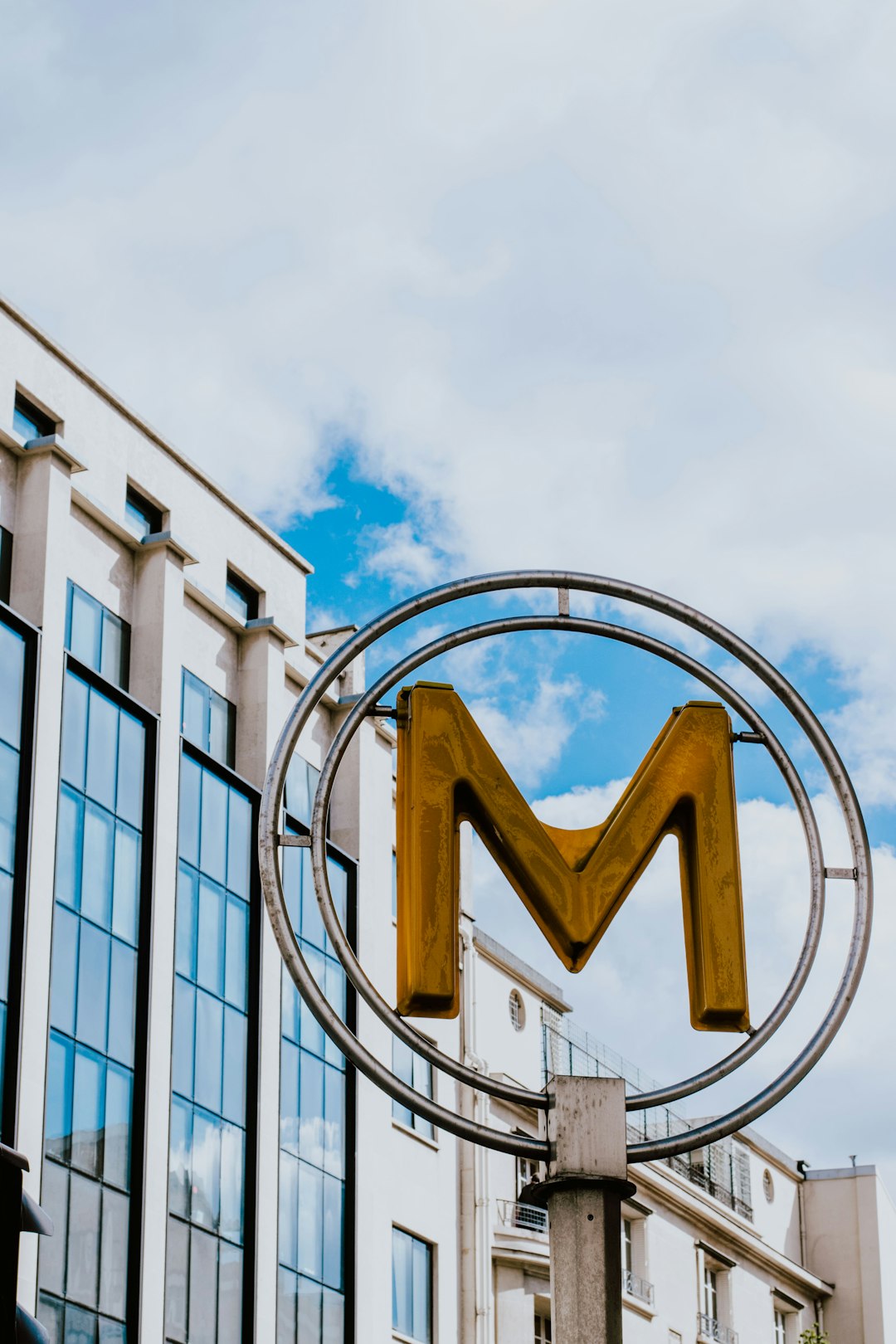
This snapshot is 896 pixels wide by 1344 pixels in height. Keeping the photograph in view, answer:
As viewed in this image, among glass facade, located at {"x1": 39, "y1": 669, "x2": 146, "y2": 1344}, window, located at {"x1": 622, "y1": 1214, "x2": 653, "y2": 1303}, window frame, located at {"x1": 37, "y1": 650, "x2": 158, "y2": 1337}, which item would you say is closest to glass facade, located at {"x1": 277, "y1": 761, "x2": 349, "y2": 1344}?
window frame, located at {"x1": 37, "y1": 650, "x2": 158, "y2": 1337}

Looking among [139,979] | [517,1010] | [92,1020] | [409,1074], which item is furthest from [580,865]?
[517,1010]

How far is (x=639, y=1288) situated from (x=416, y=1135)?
8739 mm

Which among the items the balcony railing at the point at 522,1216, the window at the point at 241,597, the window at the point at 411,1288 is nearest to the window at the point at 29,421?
the window at the point at 241,597

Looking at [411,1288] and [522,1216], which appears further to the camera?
[522,1216]

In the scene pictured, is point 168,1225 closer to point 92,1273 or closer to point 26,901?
point 92,1273

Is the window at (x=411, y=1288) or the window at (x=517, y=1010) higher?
the window at (x=517, y=1010)

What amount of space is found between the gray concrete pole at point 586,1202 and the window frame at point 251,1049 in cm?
2372

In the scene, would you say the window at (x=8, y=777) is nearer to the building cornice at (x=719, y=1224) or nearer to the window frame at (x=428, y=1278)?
the window frame at (x=428, y=1278)

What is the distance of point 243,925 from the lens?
35375mm

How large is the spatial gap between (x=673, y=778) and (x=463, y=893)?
3142 centimetres

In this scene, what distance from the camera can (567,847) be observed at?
1096 centimetres

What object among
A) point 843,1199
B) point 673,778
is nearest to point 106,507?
point 673,778

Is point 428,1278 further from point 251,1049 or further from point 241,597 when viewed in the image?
point 241,597

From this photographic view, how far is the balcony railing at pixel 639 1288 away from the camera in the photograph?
145 feet
